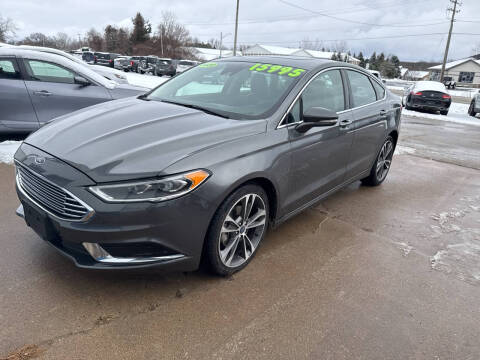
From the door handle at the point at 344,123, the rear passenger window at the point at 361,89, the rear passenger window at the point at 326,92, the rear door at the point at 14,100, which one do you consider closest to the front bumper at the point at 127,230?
the rear passenger window at the point at 326,92

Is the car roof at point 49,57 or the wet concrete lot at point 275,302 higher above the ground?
the car roof at point 49,57

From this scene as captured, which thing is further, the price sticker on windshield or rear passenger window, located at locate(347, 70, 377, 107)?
rear passenger window, located at locate(347, 70, 377, 107)

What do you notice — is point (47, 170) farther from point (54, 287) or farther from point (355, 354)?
point (355, 354)

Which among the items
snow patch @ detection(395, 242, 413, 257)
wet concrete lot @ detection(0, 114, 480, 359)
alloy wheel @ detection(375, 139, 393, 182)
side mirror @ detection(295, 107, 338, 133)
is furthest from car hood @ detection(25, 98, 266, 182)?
alloy wheel @ detection(375, 139, 393, 182)

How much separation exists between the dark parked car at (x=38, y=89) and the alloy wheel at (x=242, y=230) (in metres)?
4.25

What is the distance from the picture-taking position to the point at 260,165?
2.67 metres

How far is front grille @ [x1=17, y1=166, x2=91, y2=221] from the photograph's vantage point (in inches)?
85.0

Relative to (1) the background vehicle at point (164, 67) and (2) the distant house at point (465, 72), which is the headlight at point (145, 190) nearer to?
(1) the background vehicle at point (164, 67)

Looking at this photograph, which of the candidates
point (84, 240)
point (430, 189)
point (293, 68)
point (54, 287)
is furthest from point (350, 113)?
point (54, 287)

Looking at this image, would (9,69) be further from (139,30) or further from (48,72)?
(139,30)

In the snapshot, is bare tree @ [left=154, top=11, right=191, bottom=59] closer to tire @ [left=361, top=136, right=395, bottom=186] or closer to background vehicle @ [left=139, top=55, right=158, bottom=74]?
background vehicle @ [left=139, top=55, right=158, bottom=74]

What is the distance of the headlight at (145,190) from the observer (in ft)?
7.02

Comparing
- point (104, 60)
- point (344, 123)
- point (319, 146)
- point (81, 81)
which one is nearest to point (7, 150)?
point (81, 81)

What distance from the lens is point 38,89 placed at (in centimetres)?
568
